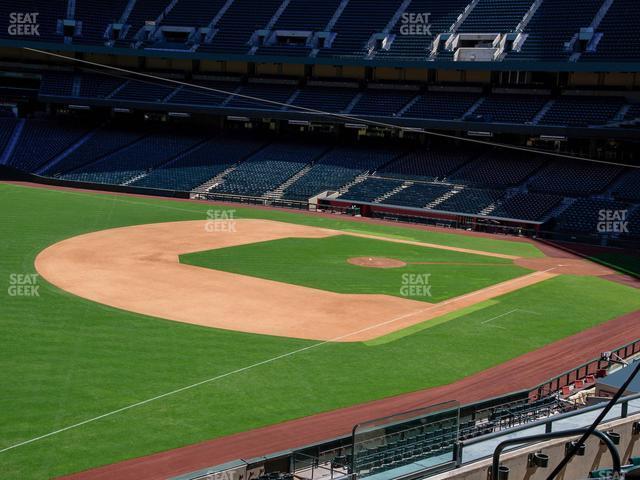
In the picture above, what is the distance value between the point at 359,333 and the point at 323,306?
11.4 ft

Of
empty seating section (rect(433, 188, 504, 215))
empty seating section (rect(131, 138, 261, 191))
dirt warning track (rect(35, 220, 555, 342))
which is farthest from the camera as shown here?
empty seating section (rect(131, 138, 261, 191))

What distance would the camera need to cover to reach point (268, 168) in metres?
63.7

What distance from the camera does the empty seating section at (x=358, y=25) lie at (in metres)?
65.9

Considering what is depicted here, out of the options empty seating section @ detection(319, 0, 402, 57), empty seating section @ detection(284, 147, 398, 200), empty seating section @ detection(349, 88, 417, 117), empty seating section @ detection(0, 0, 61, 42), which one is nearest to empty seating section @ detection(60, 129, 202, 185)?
empty seating section @ detection(0, 0, 61, 42)

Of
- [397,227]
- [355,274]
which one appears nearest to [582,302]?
[355,274]

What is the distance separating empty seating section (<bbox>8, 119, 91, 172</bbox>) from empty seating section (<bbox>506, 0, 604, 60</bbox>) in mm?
41694

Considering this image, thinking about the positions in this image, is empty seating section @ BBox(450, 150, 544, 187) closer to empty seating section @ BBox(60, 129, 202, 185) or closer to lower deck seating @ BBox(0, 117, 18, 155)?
empty seating section @ BBox(60, 129, 202, 185)

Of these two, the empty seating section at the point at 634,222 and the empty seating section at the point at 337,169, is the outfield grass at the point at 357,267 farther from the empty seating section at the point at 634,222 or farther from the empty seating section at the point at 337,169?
the empty seating section at the point at 337,169

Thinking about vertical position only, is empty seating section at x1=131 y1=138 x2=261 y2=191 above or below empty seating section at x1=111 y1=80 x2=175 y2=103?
below

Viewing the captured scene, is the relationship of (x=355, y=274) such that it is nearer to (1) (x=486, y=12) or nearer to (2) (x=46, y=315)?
(2) (x=46, y=315)

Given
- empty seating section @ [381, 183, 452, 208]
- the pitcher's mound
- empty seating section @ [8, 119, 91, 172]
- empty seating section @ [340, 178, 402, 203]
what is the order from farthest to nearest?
empty seating section @ [8, 119, 91, 172], empty seating section @ [340, 178, 402, 203], empty seating section @ [381, 183, 452, 208], the pitcher's mound

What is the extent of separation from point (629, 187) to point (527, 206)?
6834 millimetres

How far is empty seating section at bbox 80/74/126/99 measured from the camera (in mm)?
74188

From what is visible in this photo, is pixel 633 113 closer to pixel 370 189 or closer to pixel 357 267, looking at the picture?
pixel 370 189
